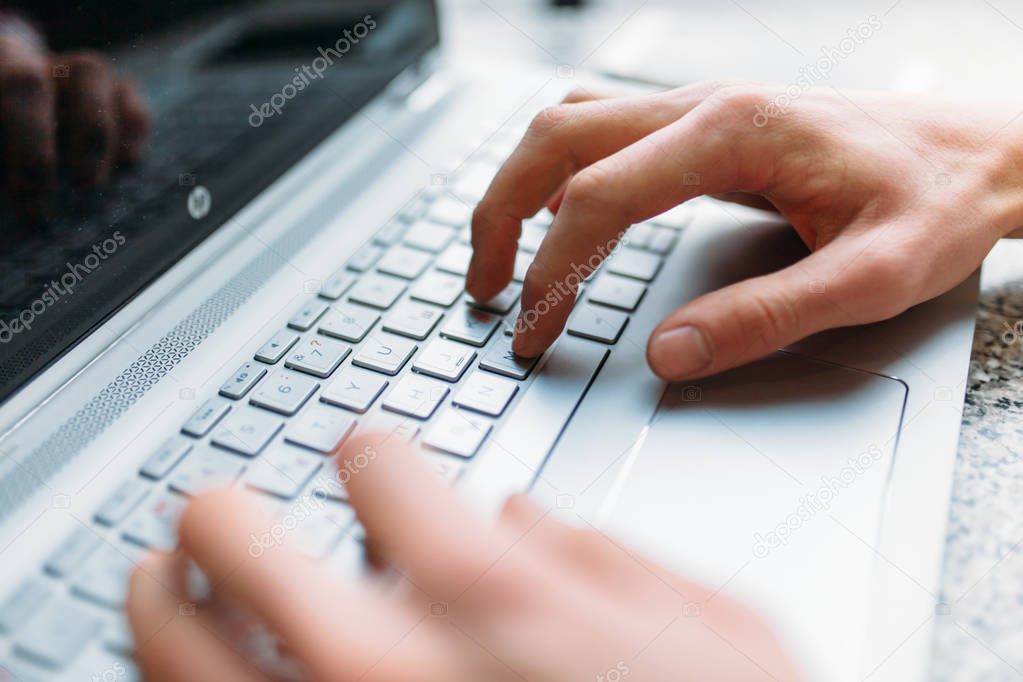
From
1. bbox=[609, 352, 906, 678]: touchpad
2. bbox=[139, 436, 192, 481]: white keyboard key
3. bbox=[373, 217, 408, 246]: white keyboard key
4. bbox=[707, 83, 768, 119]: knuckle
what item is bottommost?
bbox=[609, 352, 906, 678]: touchpad

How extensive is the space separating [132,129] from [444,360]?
11.8 inches

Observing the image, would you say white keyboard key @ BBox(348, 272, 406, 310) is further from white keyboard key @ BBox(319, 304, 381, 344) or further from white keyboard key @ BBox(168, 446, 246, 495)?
white keyboard key @ BBox(168, 446, 246, 495)

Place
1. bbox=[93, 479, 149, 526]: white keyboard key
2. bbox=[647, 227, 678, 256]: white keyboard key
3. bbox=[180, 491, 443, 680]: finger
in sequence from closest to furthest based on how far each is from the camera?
bbox=[180, 491, 443, 680]: finger < bbox=[93, 479, 149, 526]: white keyboard key < bbox=[647, 227, 678, 256]: white keyboard key

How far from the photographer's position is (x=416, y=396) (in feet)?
1.74

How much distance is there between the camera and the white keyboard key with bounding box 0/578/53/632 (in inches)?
16.2

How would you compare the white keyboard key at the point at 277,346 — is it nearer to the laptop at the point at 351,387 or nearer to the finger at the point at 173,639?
the laptop at the point at 351,387

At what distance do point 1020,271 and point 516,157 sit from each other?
0.46 meters

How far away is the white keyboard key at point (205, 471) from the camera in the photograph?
477 mm

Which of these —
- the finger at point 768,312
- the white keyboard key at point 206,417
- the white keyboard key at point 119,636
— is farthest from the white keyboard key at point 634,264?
the white keyboard key at point 119,636

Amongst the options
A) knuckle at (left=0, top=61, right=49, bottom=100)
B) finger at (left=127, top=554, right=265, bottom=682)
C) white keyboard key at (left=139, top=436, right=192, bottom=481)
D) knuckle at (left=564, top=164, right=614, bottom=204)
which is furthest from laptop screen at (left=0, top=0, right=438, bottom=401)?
knuckle at (left=564, top=164, right=614, bottom=204)

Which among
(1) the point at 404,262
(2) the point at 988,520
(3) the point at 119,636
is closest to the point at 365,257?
(1) the point at 404,262

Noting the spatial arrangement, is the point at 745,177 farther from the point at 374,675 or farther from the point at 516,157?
the point at 374,675

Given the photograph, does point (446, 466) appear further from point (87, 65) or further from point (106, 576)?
point (87, 65)

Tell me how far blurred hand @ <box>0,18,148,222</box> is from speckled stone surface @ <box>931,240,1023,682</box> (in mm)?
616
